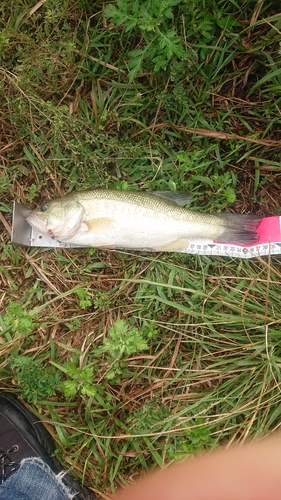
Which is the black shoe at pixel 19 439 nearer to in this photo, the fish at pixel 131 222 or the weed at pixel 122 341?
the weed at pixel 122 341

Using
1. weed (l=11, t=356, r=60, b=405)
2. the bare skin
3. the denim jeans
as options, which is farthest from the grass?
the bare skin

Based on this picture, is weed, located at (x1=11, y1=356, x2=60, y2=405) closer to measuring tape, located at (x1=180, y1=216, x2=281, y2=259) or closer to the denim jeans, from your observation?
the denim jeans

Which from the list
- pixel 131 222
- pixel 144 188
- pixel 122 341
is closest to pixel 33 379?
pixel 122 341

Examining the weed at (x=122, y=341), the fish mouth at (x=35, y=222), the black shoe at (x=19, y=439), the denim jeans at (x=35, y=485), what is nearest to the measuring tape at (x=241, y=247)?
the weed at (x=122, y=341)

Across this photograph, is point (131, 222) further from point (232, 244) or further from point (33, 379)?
point (33, 379)

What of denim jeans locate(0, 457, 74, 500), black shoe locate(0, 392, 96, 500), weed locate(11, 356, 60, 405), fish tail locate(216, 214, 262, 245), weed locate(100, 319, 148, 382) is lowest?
denim jeans locate(0, 457, 74, 500)

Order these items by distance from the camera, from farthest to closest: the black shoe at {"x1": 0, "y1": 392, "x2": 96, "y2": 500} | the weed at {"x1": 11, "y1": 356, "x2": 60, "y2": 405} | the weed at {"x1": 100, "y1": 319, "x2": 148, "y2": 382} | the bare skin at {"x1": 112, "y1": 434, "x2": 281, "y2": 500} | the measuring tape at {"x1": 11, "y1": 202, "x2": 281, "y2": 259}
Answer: the measuring tape at {"x1": 11, "y1": 202, "x2": 281, "y2": 259} → the black shoe at {"x1": 0, "y1": 392, "x2": 96, "y2": 500} → the weed at {"x1": 11, "y1": 356, "x2": 60, "y2": 405} → the weed at {"x1": 100, "y1": 319, "x2": 148, "y2": 382} → the bare skin at {"x1": 112, "y1": 434, "x2": 281, "y2": 500}
